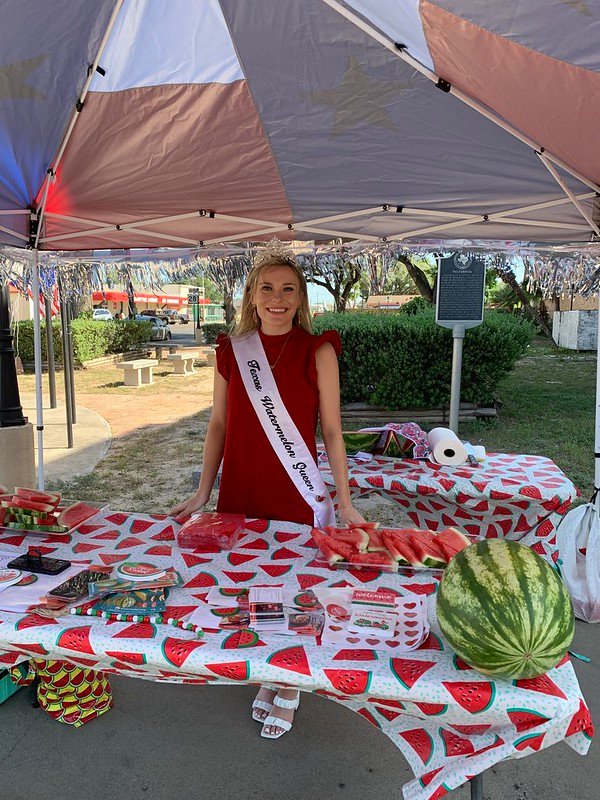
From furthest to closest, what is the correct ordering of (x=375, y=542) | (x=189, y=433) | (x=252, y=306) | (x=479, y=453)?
1. (x=189, y=433)
2. (x=479, y=453)
3. (x=252, y=306)
4. (x=375, y=542)

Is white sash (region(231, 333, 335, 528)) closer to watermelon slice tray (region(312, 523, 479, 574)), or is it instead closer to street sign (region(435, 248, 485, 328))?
watermelon slice tray (region(312, 523, 479, 574))

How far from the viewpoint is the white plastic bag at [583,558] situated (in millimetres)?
3922

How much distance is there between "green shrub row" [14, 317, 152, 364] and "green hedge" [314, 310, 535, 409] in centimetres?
1033

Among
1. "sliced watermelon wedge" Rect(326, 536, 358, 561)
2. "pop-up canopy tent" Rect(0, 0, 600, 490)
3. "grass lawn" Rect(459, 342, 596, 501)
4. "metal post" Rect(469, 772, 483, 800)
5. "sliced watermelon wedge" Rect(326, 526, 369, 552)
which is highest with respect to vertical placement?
"pop-up canopy tent" Rect(0, 0, 600, 490)

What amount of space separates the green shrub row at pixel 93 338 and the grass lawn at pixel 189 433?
2560 mm

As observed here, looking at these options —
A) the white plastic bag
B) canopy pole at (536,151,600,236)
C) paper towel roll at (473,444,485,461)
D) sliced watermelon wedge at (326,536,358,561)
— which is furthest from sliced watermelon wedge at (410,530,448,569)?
paper towel roll at (473,444,485,461)

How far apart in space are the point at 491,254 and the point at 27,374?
57.0 feet

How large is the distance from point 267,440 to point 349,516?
21.5 inches

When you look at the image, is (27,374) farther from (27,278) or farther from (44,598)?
(44,598)

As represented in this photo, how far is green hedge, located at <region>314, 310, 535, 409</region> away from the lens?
9.66 meters

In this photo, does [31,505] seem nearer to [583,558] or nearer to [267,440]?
[267,440]

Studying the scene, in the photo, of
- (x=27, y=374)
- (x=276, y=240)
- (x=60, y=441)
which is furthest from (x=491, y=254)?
(x=27, y=374)

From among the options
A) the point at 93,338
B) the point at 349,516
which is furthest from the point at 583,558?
the point at 93,338

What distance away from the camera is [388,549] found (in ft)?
7.41
